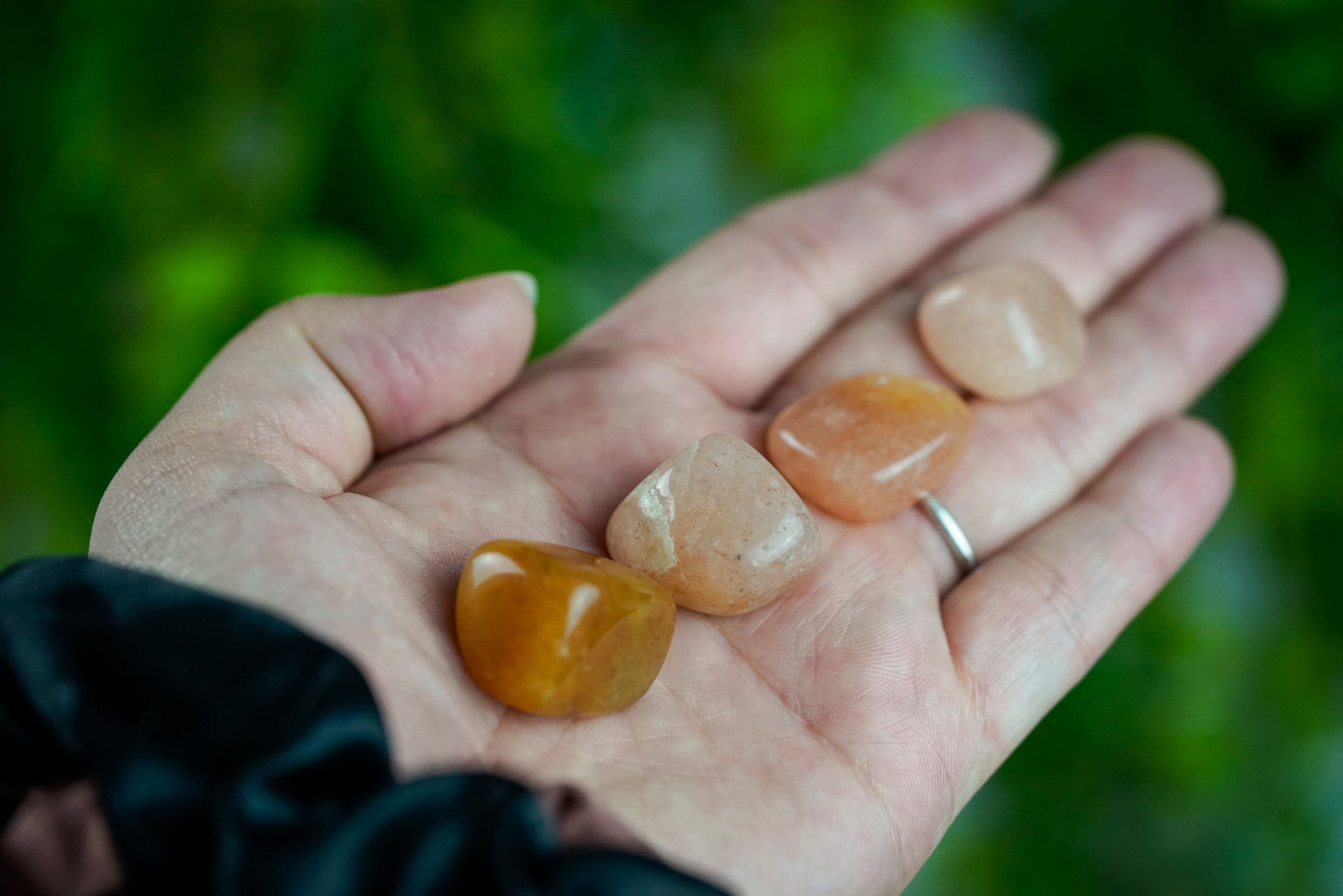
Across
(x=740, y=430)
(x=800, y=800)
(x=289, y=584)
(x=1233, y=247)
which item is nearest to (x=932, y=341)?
(x=740, y=430)

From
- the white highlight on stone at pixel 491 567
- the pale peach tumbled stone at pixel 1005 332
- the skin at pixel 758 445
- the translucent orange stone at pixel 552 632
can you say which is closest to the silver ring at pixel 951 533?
the skin at pixel 758 445

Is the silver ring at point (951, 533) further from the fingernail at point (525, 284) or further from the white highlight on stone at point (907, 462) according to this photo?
the fingernail at point (525, 284)

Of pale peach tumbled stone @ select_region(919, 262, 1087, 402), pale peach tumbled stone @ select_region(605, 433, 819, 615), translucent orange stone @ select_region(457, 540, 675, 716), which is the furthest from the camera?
pale peach tumbled stone @ select_region(919, 262, 1087, 402)

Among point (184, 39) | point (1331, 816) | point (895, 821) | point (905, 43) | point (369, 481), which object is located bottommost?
point (1331, 816)

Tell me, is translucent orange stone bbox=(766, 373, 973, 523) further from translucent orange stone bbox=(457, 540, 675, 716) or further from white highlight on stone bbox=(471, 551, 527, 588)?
white highlight on stone bbox=(471, 551, 527, 588)

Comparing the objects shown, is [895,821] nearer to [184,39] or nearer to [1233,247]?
[1233,247]

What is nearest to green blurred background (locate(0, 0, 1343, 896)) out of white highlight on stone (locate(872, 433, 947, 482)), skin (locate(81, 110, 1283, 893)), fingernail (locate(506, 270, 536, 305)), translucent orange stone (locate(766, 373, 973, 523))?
skin (locate(81, 110, 1283, 893))
